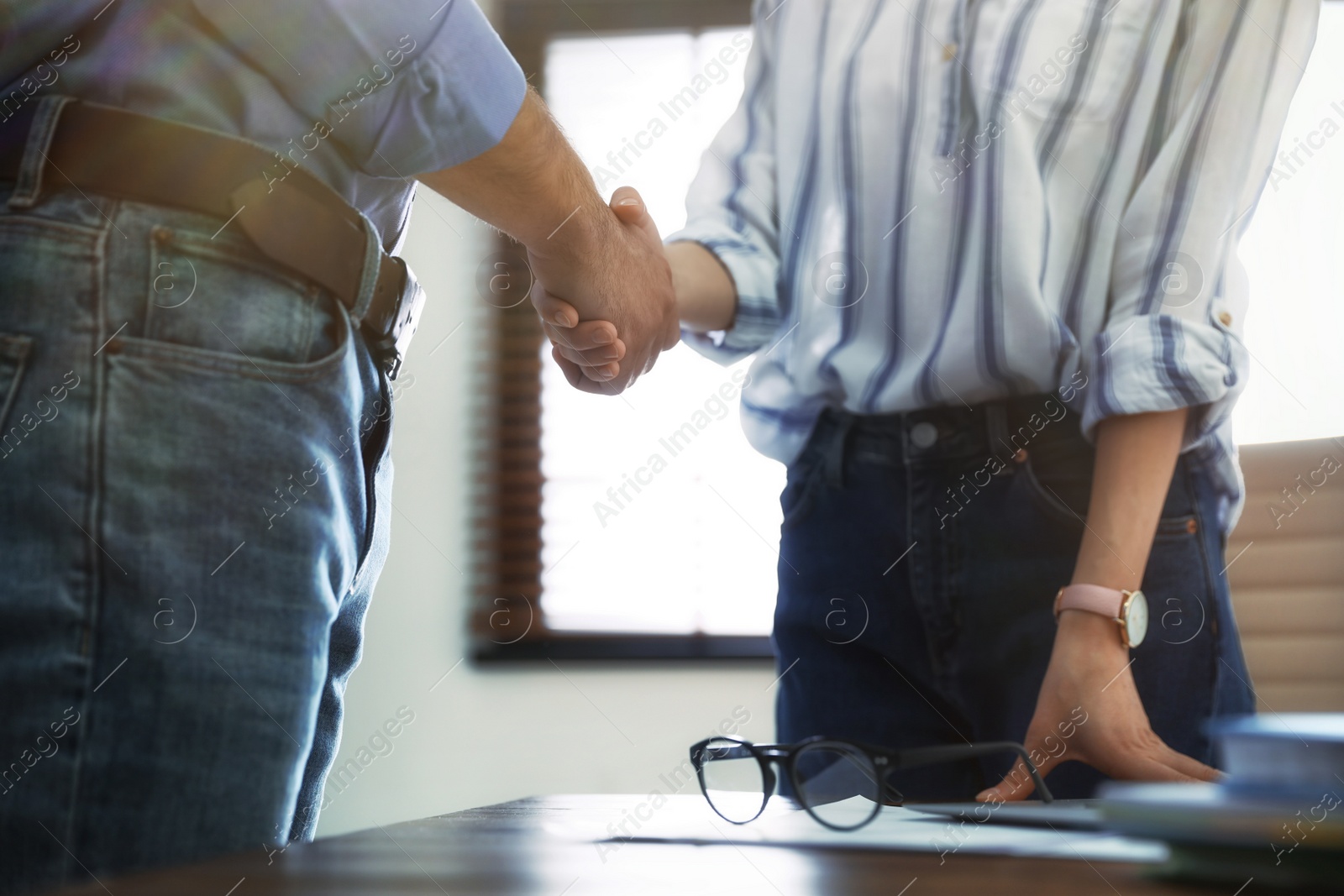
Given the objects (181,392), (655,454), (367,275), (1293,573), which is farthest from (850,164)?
(655,454)

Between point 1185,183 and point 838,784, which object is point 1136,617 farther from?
point 1185,183

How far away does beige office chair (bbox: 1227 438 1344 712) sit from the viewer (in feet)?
4.56

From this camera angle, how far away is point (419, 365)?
9.09ft

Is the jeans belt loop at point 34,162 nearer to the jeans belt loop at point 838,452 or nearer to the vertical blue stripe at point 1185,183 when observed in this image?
the jeans belt loop at point 838,452

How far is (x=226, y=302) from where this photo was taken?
0.58 m

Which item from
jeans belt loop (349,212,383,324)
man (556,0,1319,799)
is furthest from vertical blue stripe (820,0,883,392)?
jeans belt loop (349,212,383,324)

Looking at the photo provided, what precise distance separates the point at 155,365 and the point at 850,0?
0.77 m

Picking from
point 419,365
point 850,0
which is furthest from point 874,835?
point 419,365

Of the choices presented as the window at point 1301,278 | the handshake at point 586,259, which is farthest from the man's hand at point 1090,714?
the window at point 1301,278

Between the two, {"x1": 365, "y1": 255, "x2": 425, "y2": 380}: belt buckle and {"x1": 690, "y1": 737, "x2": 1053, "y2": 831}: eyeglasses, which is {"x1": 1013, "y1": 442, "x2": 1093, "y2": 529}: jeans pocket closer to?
{"x1": 690, "y1": 737, "x2": 1053, "y2": 831}: eyeglasses

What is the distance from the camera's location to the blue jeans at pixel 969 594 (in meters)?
0.77

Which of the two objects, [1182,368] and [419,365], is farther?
[419,365]

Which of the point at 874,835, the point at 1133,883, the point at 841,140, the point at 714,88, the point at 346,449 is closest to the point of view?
the point at 1133,883

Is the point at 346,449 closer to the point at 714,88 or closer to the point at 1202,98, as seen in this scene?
the point at 1202,98
